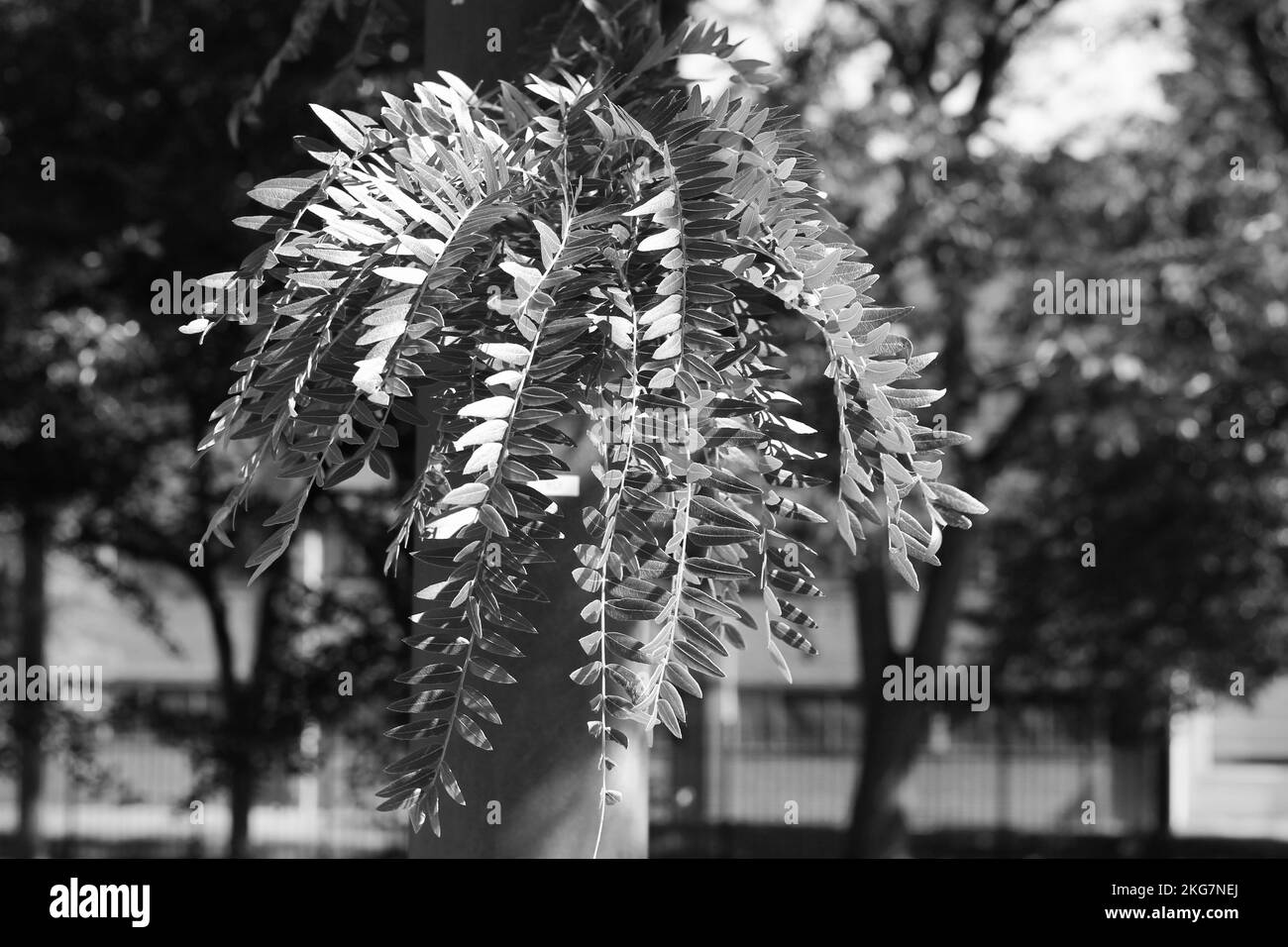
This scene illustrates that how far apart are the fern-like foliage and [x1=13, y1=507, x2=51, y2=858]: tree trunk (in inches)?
291

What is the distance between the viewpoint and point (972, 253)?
9633 mm

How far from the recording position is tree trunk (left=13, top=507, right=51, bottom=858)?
31.2ft

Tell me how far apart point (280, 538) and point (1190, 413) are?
821cm

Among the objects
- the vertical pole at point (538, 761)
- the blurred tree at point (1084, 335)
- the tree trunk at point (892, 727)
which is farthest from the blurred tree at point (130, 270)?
the vertical pole at point (538, 761)

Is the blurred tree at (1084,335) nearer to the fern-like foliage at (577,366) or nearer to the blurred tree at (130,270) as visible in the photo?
the blurred tree at (130,270)

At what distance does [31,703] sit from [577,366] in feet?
29.1

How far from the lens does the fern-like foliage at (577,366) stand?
6.26 feet

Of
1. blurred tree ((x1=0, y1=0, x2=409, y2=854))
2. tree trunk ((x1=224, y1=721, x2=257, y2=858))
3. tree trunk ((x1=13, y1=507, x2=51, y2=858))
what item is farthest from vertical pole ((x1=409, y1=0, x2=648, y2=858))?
tree trunk ((x1=224, y1=721, x2=257, y2=858))

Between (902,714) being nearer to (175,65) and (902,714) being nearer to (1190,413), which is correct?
(1190,413)

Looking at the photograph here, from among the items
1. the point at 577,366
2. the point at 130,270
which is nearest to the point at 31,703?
the point at 130,270

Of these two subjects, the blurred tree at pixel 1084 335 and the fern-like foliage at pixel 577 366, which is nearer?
the fern-like foliage at pixel 577 366

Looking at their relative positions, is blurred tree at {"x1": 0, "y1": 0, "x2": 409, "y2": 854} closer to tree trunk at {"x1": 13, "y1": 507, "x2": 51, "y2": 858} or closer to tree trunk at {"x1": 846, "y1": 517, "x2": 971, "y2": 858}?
tree trunk at {"x1": 13, "y1": 507, "x2": 51, "y2": 858}

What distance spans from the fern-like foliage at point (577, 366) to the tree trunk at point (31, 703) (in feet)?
24.3
